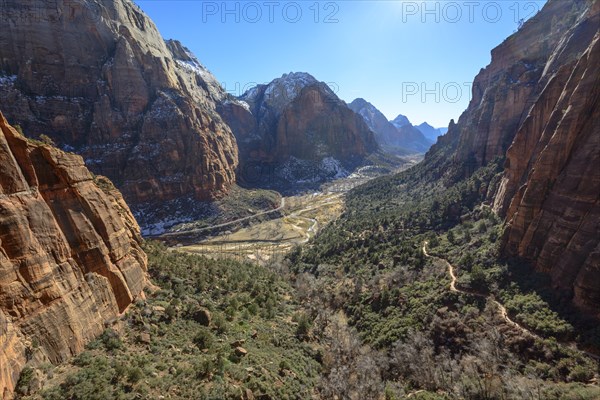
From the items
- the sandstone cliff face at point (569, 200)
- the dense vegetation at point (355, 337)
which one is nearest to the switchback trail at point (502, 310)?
the dense vegetation at point (355, 337)

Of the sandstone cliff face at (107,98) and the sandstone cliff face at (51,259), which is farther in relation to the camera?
the sandstone cliff face at (107,98)

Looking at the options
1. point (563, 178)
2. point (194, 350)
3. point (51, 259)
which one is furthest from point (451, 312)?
point (51, 259)

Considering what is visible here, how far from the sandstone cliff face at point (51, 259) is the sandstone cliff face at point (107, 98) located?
307 feet

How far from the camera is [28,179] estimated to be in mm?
20859

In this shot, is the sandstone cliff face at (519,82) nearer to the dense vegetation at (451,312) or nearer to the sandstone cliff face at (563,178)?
the sandstone cliff face at (563,178)

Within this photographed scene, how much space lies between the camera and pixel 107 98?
113750 millimetres

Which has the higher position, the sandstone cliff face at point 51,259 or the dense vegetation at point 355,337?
the sandstone cliff face at point 51,259

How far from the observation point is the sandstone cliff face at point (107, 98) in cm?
10200

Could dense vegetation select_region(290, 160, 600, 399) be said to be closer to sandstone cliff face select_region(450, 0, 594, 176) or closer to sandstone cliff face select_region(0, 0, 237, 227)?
sandstone cliff face select_region(450, 0, 594, 176)

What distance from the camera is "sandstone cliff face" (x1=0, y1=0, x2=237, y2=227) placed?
102m

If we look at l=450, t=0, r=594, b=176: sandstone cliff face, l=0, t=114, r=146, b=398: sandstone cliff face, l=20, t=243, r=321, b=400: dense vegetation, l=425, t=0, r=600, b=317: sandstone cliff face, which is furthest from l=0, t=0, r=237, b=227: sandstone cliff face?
l=425, t=0, r=600, b=317: sandstone cliff face

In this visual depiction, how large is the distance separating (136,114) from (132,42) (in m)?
31.0

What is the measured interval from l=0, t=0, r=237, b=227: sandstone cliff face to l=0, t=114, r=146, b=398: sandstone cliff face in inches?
3678

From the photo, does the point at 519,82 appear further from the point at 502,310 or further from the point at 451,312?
the point at 451,312
